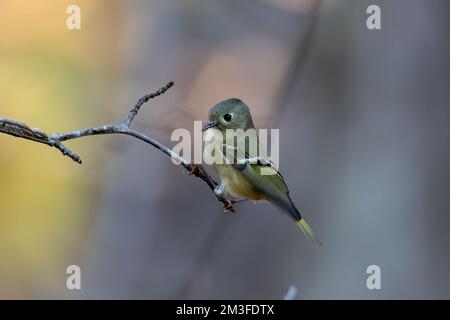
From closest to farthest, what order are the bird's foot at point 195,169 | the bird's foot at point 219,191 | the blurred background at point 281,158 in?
the bird's foot at point 195,169
the bird's foot at point 219,191
the blurred background at point 281,158

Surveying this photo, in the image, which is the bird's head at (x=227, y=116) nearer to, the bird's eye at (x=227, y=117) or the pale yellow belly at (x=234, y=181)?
the bird's eye at (x=227, y=117)

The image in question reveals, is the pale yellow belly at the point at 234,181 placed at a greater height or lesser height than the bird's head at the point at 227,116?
lesser

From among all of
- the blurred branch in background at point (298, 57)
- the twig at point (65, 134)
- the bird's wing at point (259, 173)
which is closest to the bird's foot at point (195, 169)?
the twig at point (65, 134)

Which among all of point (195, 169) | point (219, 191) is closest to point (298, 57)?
point (219, 191)

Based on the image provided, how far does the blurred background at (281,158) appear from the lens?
4.34 m

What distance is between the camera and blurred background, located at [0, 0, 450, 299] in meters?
4.34

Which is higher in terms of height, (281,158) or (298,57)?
(298,57)

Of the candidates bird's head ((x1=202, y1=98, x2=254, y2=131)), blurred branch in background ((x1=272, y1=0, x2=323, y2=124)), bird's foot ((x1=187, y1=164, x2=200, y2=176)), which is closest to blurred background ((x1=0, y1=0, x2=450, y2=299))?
blurred branch in background ((x1=272, y1=0, x2=323, y2=124))

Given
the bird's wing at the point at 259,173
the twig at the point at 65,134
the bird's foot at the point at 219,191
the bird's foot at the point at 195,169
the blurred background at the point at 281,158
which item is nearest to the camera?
the twig at the point at 65,134

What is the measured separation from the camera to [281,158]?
432 cm

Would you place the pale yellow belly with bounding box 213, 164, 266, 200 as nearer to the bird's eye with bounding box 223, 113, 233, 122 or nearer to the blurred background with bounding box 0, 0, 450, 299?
the bird's eye with bounding box 223, 113, 233, 122

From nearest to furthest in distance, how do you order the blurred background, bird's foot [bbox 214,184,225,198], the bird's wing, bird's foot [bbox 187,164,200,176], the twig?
1. the twig
2. bird's foot [bbox 187,164,200,176]
3. bird's foot [bbox 214,184,225,198]
4. the bird's wing
5. the blurred background

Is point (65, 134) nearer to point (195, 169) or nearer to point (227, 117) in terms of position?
point (195, 169)

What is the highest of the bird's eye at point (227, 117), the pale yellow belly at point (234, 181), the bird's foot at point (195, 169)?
the bird's eye at point (227, 117)
